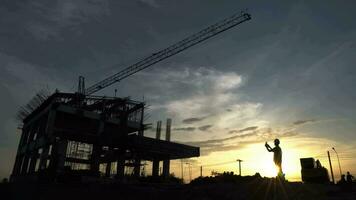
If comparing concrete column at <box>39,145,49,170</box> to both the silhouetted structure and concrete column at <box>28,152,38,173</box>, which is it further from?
the silhouetted structure

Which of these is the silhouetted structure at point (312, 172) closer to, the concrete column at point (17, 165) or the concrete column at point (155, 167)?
the concrete column at point (155, 167)

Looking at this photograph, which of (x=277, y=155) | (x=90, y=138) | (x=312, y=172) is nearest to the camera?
(x=277, y=155)

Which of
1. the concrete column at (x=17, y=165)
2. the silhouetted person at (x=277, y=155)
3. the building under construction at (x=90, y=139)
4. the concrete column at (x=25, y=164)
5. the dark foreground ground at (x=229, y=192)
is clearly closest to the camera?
the dark foreground ground at (x=229, y=192)

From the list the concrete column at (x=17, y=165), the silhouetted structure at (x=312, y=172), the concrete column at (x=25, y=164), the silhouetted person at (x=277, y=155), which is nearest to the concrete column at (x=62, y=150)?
the concrete column at (x=25, y=164)

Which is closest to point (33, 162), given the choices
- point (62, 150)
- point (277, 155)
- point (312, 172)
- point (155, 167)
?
point (62, 150)

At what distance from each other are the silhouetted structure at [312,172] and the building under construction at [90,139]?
78.4 ft

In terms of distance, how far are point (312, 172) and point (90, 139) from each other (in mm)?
35461

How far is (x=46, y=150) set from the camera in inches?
2125

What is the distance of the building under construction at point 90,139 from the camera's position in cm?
4638

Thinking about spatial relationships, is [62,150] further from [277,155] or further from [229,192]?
[277,155]

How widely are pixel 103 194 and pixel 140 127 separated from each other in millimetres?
50192

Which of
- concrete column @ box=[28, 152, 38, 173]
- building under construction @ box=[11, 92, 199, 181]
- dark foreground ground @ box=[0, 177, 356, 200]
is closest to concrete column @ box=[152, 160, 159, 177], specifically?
building under construction @ box=[11, 92, 199, 181]

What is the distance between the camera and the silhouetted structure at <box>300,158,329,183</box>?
2078 centimetres

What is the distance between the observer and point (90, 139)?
4825cm
